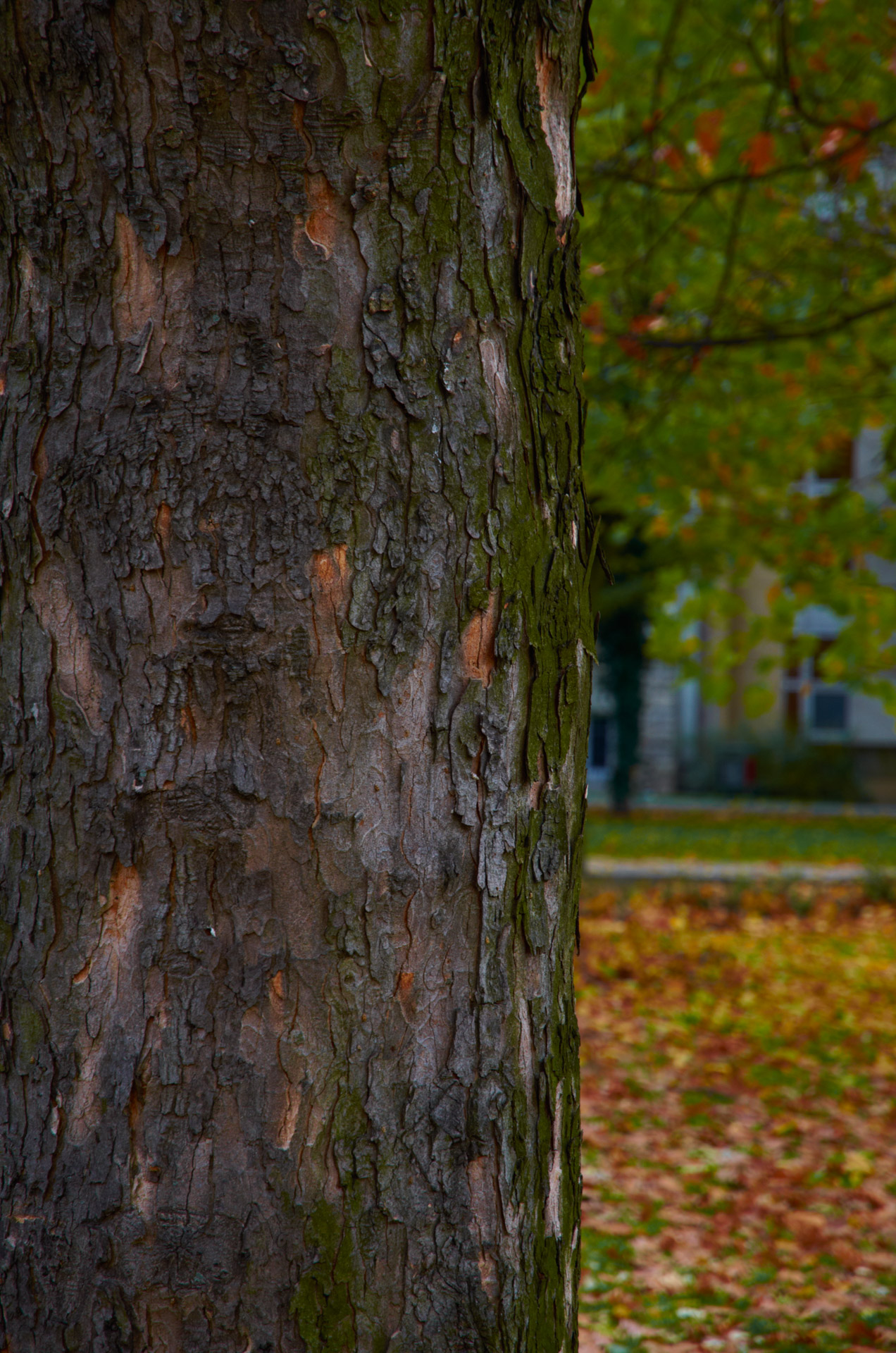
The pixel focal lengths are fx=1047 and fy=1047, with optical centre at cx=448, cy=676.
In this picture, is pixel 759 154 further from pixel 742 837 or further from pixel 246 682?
pixel 742 837

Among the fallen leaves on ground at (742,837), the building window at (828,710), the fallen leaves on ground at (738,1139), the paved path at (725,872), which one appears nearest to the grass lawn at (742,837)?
the fallen leaves on ground at (742,837)

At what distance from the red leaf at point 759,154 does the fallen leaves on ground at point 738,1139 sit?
14.0ft

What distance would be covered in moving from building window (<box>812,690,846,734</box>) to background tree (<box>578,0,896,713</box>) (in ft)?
57.2

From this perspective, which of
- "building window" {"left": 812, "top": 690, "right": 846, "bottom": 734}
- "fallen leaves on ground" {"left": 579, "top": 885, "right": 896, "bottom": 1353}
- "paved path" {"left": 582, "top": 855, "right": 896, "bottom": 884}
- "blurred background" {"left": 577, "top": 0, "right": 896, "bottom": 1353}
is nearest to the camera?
"fallen leaves on ground" {"left": 579, "top": 885, "right": 896, "bottom": 1353}

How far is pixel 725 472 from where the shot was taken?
6184mm

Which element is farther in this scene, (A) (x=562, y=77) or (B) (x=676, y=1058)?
(B) (x=676, y=1058)

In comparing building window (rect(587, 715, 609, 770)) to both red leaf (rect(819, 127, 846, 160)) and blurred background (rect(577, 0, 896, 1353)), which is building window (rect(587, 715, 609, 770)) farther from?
red leaf (rect(819, 127, 846, 160))

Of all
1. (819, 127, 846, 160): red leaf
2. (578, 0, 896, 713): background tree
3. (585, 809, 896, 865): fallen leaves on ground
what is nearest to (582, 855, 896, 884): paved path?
(585, 809, 896, 865): fallen leaves on ground

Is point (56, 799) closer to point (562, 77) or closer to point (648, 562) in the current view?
point (562, 77)

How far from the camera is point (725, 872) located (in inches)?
382

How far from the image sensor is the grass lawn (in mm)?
12438

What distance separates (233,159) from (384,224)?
20cm

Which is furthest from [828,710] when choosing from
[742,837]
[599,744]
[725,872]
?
[725,872]

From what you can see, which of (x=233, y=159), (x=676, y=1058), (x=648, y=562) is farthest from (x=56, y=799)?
(x=648, y=562)
